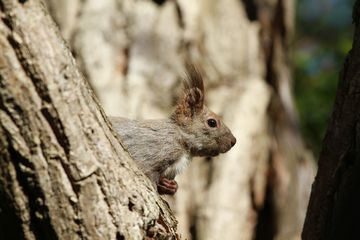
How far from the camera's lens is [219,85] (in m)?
8.66

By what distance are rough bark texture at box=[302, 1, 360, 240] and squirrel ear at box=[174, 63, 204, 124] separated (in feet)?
5.81

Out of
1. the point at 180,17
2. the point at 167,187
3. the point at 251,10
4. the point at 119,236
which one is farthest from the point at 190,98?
the point at 251,10

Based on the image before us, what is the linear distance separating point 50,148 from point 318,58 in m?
8.47

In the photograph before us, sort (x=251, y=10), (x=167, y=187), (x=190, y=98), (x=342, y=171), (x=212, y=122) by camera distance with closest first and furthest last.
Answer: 1. (x=342, y=171)
2. (x=167, y=187)
3. (x=190, y=98)
4. (x=212, y=122)
5. (x=251, y=10)

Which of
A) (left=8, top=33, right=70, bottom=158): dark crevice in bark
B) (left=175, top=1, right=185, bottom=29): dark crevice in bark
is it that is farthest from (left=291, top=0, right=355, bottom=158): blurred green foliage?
(left=8, top=33, right=70, bottom=158): dark crevice in bark

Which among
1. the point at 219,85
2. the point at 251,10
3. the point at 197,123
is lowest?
the point at 197,123

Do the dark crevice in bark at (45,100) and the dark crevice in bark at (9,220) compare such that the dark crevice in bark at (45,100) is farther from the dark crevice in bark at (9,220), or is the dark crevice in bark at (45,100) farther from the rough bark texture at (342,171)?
the rough bark texture at (342,171)

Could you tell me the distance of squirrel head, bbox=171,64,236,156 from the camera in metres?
5.67

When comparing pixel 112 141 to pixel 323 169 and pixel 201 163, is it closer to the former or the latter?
pixel 323 169

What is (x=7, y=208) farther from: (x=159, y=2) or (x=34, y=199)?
(x=159, y=2)

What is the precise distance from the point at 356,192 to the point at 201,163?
183 inches

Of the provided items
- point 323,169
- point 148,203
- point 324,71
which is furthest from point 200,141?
point 324,71

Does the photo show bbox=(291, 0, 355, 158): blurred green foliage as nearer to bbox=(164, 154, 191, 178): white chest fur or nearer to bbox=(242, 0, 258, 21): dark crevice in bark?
bbox=(242, 0, 258, 21): dark crevice in bark

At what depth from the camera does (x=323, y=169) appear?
158 inches
